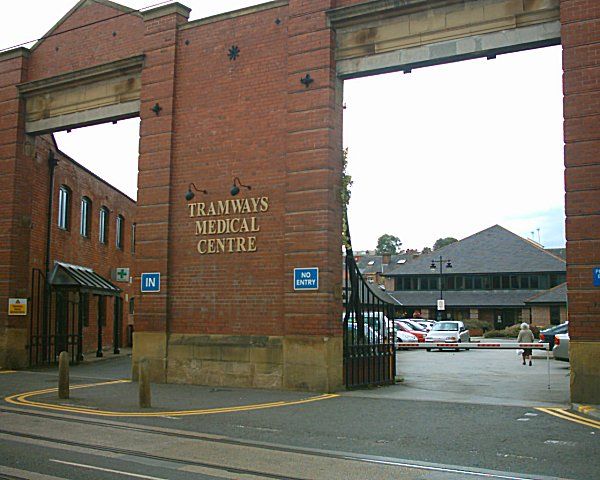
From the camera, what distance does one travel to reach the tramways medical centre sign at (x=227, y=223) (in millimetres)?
15711

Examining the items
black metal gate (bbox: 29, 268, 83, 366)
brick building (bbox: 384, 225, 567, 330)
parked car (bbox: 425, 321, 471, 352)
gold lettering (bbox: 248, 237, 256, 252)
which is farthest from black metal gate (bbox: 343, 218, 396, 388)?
brick building (bbox: 384, 225, 567, 330)

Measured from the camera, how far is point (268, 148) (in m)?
15.7

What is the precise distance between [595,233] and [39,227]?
1670 centimetres

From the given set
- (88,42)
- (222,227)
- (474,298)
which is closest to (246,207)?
(222,227)

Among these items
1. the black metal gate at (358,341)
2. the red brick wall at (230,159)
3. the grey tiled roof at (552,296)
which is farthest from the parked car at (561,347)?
the grey tiled roof at (552,296)

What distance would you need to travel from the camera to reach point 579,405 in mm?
11992

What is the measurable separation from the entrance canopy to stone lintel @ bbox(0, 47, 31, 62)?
690 centimetres

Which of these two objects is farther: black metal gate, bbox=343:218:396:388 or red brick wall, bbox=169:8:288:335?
red brick wall, bbox=169:8:288:335

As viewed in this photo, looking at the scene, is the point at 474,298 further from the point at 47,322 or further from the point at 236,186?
the point at 236,186

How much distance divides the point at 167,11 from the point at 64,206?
10720 millimetres

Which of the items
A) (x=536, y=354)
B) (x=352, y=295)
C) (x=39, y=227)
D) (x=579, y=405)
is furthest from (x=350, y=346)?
(x=536, y=354)

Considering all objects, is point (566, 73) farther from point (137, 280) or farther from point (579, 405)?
point (137, 280)

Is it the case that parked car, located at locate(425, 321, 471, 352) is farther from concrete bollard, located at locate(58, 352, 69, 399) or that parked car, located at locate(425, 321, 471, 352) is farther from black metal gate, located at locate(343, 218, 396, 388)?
concrete bollard, located at locate(58, 352, 69, 399)

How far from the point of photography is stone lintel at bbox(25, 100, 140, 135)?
60.1 ft
